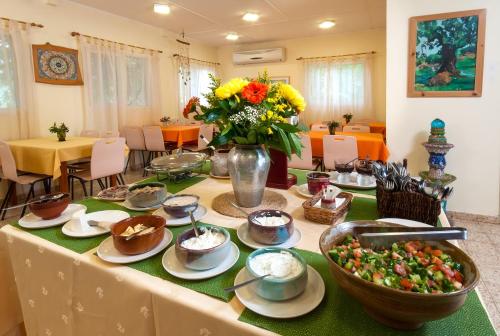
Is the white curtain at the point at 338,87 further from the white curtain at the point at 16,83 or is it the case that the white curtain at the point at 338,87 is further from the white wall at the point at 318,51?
the white curtain at the point at 16,83

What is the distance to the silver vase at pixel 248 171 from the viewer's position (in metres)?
1.08

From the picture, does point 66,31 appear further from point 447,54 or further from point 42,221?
point 447,54

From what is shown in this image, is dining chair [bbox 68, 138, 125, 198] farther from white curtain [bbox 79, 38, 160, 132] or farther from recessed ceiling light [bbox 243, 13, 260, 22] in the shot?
recessed ceiling light [bbox 243, 13, 260, 22]

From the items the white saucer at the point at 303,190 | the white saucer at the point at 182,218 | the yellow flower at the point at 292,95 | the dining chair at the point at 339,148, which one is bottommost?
the white saucer at the point at 182,218

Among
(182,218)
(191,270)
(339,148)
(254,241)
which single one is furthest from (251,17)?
(191,270)

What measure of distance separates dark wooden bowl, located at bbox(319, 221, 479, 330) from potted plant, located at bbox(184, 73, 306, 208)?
52 centimetres

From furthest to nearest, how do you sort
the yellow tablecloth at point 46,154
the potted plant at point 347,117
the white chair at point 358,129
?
the potted plant at point 347,117, the white chair at point 358,129, the yellow tablecloth at point 46,154

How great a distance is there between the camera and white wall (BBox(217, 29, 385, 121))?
5.35 metres

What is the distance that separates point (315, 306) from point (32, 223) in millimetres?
971

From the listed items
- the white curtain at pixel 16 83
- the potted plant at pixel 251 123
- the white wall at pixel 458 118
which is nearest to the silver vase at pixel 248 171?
the potted plant at pixel 251 123

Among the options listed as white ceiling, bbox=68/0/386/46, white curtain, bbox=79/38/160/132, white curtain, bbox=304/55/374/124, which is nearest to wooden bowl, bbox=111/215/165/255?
white ceiling, bbox=68/0/386/46

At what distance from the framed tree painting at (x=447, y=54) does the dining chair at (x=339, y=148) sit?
70 centimetres

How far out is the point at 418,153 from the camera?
2.85 m

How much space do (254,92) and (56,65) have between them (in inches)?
152
